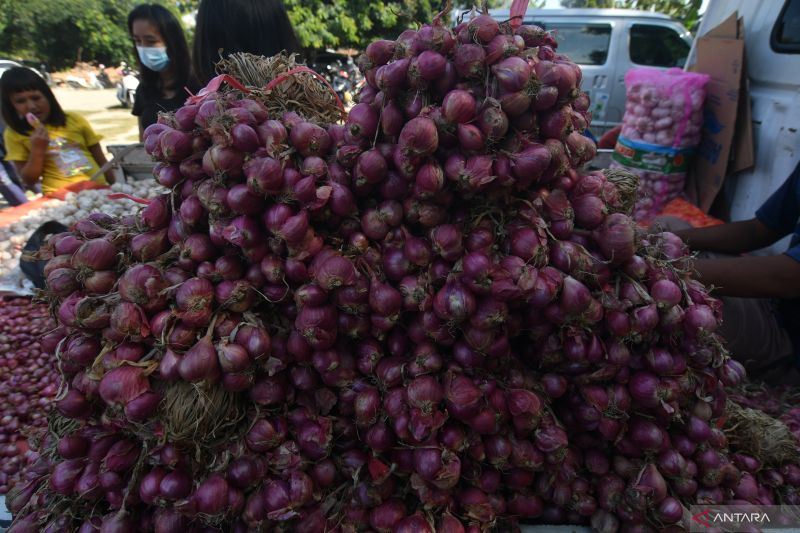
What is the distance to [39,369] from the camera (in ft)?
7.63

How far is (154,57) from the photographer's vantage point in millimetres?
3213

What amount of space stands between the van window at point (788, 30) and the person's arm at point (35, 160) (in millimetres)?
5289

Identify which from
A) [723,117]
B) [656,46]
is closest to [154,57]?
[723,117]

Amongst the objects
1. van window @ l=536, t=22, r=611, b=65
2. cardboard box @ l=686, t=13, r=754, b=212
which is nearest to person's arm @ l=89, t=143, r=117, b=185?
cardboard box @ l=686, t=13, r=754, b=212

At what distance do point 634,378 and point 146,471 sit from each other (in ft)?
4.01

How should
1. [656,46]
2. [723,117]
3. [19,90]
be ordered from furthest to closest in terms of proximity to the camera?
[656,46]
[19,90]
[723,117]

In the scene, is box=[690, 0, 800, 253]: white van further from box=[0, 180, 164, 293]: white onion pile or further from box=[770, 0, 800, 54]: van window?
box=[0, 180, 164, 293]: white onion pile

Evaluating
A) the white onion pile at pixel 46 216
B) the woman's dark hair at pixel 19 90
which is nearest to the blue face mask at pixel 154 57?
the white onion pile at pixel 46 216

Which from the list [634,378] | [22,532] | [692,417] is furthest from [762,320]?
[22,532]

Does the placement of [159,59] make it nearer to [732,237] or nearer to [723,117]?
[732,237]

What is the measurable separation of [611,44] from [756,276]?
19.9ft

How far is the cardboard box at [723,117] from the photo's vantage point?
302cm

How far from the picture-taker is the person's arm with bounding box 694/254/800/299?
69.5 inches

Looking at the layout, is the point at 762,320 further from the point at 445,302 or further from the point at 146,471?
the point at 146,471
